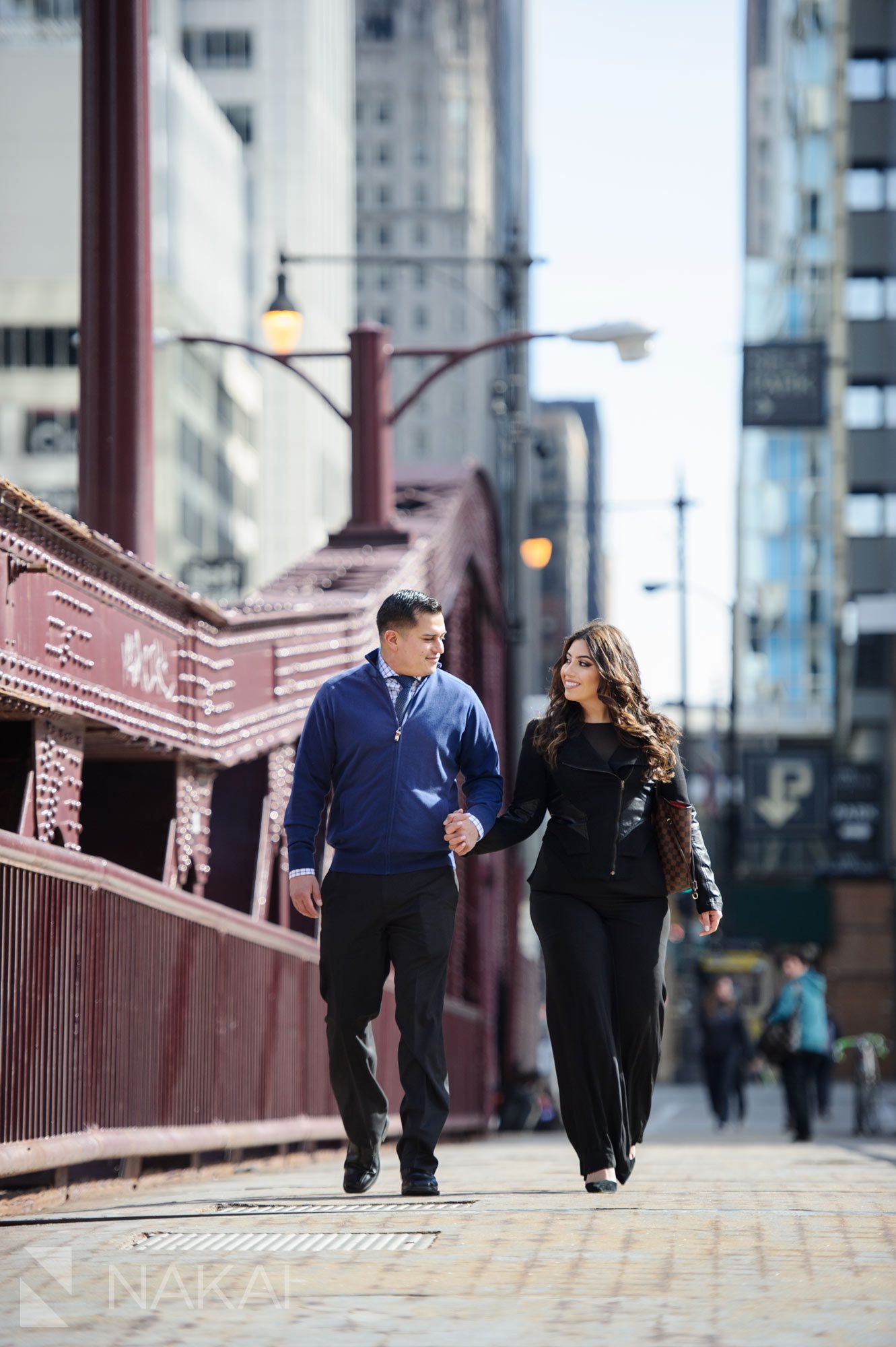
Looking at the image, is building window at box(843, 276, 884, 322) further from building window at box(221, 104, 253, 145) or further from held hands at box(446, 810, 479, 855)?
held hands at box(446, 810, 479, 855)

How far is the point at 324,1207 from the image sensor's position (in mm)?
6441

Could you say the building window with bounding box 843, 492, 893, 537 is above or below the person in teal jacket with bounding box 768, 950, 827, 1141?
above

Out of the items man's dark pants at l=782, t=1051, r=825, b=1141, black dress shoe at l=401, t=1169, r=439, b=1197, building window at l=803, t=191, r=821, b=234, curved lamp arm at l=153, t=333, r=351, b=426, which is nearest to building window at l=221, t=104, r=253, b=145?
building window at l=803, t=191, r=821, b=234

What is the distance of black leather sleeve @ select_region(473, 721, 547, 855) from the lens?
280 inches

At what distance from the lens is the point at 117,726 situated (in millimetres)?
8945

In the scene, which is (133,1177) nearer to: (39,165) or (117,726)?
(117,726)

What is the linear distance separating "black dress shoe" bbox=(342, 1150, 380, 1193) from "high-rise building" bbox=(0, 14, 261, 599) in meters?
57.0

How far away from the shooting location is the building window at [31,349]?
69.7 m

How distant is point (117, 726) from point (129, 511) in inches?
77.0

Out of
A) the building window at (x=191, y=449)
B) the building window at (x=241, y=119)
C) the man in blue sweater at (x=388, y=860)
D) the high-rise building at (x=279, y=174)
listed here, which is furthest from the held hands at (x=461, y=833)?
the building window at (x=241, y=119)

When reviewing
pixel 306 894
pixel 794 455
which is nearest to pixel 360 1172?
pixel 306 894

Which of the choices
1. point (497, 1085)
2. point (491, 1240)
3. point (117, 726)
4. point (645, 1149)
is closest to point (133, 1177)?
point (117, 726)

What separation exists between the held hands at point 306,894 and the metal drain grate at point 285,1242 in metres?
1.37

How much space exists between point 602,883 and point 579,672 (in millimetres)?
633
